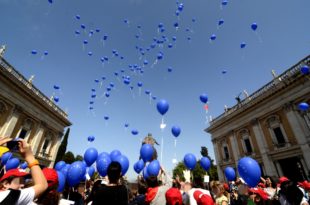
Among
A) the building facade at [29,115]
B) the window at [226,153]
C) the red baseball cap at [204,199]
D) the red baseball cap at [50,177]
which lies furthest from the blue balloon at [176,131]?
the window at [226,153]

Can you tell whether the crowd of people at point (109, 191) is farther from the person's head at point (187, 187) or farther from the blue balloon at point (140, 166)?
the blue balloon at point (140, 166)

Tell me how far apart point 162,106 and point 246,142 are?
17620mm

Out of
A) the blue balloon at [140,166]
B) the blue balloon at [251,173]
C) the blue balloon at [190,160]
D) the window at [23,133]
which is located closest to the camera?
the blue balloon at [251,173]

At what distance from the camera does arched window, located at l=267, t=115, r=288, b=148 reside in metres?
17.5

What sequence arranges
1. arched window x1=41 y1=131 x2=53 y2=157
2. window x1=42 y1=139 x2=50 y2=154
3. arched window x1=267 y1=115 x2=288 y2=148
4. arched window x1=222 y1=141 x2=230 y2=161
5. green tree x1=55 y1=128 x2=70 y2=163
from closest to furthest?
arched window x1=267 y1=115 x2=288 y2=148 → arched window x1=41 y1=131 x2=53 y2=157 → window x1=42 y1=139 x2=50 y2=154 → arched window x1=222 y1=141 x2=230 y2=161 → green tree x1=55 y1=128 x2=70 y2=163

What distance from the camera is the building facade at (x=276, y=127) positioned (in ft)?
51.4

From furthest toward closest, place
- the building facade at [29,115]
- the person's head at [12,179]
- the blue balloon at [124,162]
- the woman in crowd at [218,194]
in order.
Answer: the building facade at [29,115] → the blue balloon at [124,162] → the woman in crowd at [218,194] → the person's head at [12,179]

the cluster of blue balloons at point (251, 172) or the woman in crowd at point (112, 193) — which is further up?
the cluster of blue balloons at point (251, 172)

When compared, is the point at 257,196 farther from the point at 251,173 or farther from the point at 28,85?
the point at 28,85

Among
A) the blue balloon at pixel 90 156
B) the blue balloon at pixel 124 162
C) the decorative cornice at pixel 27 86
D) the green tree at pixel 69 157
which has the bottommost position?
the blue balloon at pixel 124 162

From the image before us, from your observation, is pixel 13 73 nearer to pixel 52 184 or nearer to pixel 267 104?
pixel 52 184

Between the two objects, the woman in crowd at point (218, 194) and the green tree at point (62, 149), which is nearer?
the woman in crowd at point (218, 194)

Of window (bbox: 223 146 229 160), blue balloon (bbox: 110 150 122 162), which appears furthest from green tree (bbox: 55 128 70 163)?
window (bbox: 223 146 229 160)

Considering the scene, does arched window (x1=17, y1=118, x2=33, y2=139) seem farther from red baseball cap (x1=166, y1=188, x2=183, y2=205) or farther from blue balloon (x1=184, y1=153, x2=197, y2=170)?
red baseball cap (x1=166, y1=188, x2=183, y2=205)
